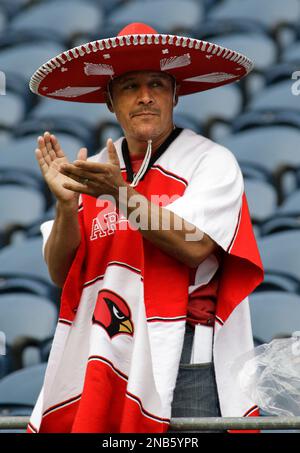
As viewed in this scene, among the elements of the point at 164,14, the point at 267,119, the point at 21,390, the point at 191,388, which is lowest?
the point at 191,388

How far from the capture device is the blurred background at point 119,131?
3395 millimetres

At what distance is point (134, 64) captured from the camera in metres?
2.19

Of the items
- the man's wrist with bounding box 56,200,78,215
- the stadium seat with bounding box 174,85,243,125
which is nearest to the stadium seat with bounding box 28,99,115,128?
the stadium seat with bounding box 174,85,243,125

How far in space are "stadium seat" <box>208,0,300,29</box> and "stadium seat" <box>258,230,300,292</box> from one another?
2195mm

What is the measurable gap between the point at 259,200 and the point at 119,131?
Result: 1.00 m

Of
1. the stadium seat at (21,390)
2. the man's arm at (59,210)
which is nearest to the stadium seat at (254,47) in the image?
the stadium seat at (21,390)

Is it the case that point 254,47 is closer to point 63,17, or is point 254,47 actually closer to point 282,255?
point 63,17

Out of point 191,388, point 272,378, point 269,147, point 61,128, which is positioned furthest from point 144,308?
point 61,128

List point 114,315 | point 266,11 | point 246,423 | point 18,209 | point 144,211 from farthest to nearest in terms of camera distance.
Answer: point 266,11, point 18,209, point 114,315, point 144,211, point 246,423

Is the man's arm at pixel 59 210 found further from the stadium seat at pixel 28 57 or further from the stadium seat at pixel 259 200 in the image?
the stadium seat at pixel 28 57

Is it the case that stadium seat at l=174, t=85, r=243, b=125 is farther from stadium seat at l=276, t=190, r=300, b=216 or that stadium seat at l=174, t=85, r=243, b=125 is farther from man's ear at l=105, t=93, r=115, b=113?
man's ear at l=105, t=93, r=115, b=113

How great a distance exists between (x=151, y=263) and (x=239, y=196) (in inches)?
8.9

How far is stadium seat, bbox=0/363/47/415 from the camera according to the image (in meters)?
2.97
